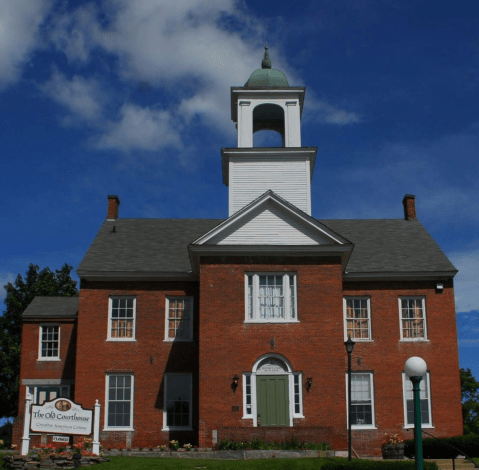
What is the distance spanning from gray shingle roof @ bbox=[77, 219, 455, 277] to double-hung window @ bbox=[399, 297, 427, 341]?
143 centimetres

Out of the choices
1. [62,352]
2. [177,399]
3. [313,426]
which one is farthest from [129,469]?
[62,352]

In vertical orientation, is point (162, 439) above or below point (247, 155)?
below

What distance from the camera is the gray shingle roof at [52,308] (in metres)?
31.7

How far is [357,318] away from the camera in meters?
30.2

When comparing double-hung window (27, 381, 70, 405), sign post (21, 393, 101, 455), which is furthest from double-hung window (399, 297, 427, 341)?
double-hung window (27, 381, 70, 405)

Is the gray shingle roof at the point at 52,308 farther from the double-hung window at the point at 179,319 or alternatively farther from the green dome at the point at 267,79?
the green dome at the point at 267,79

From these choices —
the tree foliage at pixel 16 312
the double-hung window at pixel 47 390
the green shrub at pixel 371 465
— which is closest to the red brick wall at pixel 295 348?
the green shrub at pixel 371 465

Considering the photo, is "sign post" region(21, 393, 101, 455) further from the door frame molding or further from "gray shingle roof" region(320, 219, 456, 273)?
"gray shingle roof" region(320, 219, 456, 273)

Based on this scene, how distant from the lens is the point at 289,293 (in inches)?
1033

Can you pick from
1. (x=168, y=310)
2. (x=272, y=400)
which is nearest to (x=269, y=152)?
(x=168, y=310)

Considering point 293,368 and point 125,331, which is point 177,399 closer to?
point 125,331

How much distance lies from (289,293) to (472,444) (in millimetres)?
9013

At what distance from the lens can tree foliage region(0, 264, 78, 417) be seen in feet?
145

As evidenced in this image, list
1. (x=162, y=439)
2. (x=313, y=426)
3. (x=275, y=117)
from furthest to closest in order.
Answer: (x=275, y=117) → (x=162, y=439) → (x=313, y=426)
